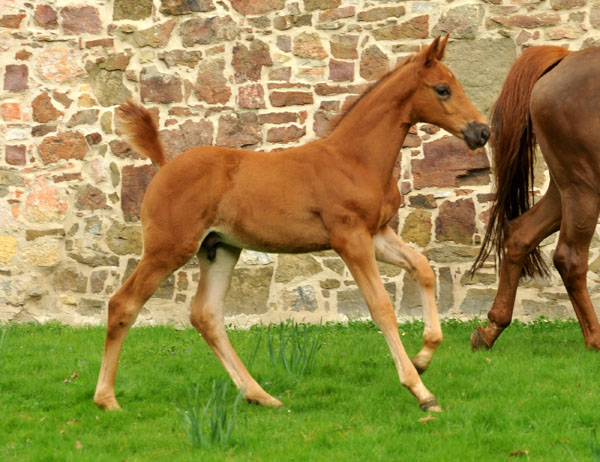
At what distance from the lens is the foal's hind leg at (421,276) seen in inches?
200

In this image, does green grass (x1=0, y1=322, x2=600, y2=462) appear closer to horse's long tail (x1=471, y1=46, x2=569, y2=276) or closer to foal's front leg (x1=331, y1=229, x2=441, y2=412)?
foal's front leg (x1=331, y1=229, x2=441, y2=412)

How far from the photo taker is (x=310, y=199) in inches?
204

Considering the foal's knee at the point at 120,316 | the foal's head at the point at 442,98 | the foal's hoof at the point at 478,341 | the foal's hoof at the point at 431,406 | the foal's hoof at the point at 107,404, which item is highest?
the foal's head at the point at 442,98

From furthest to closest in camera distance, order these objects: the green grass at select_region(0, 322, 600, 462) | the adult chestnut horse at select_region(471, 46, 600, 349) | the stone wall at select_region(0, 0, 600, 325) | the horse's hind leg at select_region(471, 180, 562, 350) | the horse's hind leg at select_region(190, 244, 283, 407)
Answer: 1. the stone wall at select_region(0, 0, 600, 325)
2. the horse's hind leg at select_region(471, 180, 562, 350)
3. the adult chestnut horse at select_region(471, 46, 600, 349)
4. the horse's hind leg at select_region(190, 244, 283, 407)
5. the green grass at select_region(0, 322, 600, 462)

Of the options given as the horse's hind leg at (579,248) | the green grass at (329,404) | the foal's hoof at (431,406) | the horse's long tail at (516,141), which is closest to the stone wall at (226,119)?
the green grass at (329,404)

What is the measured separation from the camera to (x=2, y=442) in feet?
15.7

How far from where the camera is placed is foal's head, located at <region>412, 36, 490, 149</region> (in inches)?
204

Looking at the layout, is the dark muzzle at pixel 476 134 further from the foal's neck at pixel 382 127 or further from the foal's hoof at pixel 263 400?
the foal's hoof at pixel 263 400

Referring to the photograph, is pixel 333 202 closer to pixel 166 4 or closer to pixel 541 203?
pixel 541 203


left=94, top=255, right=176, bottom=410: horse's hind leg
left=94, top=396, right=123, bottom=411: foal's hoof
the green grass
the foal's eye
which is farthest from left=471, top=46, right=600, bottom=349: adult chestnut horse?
left=94, top=396, right=123, bottom=411: foal's hoof

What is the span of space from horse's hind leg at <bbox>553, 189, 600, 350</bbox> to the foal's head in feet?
4.38

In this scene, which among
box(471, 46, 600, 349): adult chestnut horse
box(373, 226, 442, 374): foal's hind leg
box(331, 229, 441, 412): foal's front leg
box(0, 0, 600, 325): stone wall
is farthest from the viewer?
box(0, 0, 600, 325): stone wall

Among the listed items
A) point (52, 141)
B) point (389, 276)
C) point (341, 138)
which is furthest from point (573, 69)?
point (52, 141)

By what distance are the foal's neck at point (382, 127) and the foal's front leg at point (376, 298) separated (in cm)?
46
